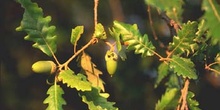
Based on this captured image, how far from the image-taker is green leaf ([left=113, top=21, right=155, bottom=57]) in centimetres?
118

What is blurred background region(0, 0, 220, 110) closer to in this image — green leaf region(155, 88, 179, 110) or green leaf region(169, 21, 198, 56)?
green leaf region(155, 88, 179, 110)

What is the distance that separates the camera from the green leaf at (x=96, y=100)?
117 cm

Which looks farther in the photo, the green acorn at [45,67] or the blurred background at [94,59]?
the blurred background at [94,59]

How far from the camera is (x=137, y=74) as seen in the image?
8.17 feet

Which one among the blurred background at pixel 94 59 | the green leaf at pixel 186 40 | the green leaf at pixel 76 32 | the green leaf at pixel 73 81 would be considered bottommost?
the green leaf at pixel 73 81

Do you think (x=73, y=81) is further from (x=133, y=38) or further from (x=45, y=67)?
(x=133, y=38)

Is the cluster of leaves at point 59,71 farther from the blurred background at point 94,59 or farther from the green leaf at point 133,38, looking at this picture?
the blurred background at point 94,59

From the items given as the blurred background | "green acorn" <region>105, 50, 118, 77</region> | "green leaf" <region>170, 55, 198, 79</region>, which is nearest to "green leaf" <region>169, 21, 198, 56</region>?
"green leaf" <region>170, 55, 198, 79</region>

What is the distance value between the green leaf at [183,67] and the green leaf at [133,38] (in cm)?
6

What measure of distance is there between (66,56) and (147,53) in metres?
1.45

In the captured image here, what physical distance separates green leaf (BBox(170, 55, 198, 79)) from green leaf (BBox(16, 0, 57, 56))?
0.95 feet

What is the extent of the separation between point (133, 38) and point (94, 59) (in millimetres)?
1586

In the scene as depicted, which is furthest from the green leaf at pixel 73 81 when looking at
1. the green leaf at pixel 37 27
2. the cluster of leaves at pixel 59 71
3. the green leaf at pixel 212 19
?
the green leaf at pixel 212 19

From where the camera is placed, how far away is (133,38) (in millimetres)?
1191
